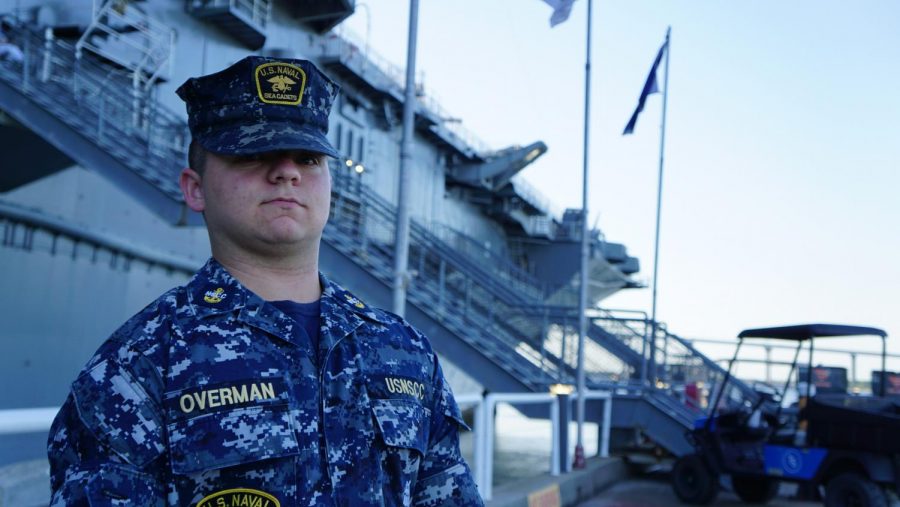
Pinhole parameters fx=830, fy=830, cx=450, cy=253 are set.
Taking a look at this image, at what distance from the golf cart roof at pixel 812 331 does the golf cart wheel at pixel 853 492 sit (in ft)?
5.26

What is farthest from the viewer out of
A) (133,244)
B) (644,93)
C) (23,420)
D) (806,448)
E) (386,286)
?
(644,93)

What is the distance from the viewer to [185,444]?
4.81ft

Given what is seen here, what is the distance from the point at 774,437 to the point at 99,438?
8.81 meters

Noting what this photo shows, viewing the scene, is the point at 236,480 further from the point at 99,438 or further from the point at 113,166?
the point at 113,166

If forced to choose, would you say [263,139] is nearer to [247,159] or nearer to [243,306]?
[247,159]

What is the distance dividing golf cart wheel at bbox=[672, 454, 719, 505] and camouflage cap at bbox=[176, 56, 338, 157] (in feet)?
28.4

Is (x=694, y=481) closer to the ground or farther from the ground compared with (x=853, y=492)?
closer to the ground

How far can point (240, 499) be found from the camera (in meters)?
1.49

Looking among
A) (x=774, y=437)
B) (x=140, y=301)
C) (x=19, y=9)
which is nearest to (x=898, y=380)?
(x=774, y=437)

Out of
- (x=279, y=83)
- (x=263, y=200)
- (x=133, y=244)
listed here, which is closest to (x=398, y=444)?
(x=263, y=200)

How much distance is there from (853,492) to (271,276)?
25.7 ft

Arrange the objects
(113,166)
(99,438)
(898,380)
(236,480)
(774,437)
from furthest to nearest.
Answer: (898,380) < (113,166) < (774,437) < (236,480) < (99,438)

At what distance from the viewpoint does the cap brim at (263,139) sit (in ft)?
5.30

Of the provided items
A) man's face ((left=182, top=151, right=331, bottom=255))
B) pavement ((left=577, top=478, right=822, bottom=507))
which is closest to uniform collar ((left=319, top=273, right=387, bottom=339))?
man's face ((left=182, top=151, right=331, bottom=255))
